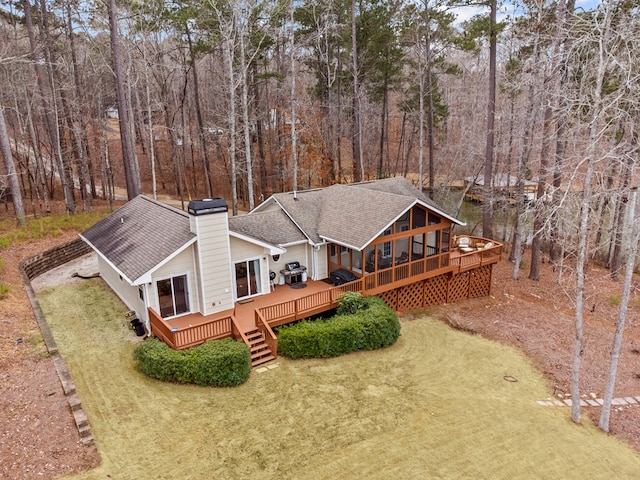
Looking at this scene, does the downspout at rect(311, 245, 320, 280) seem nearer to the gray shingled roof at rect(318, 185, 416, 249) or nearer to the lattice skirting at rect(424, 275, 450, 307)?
the gray shingled roof at rect(318, 185, 416, 249)

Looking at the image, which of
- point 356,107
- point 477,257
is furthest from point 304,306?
point 356,107

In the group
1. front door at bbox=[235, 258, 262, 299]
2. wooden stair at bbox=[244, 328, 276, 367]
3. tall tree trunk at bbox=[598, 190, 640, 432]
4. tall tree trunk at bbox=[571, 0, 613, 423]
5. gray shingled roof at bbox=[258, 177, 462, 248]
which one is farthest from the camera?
gray shingled roof at bbox=[258, 177, 462, 248]

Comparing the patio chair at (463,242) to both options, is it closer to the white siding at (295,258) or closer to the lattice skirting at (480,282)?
the lattice skirting at (480,282)

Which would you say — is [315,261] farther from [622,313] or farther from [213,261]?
[622,313]

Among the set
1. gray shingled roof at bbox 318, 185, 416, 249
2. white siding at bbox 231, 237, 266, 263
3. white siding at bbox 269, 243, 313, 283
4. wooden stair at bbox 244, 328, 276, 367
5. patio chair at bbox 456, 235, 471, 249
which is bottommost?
wooden stair at bbox 244, 328, 276, 367

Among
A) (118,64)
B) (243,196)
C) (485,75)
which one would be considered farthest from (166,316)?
(485,75)

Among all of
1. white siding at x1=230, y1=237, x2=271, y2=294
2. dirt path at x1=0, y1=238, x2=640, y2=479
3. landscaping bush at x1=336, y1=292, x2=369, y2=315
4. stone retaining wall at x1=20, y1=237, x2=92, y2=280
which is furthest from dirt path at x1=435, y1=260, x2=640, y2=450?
stone retaining wall at x1=20, y1=237, x2=92, y2=280

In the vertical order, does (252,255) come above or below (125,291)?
above
